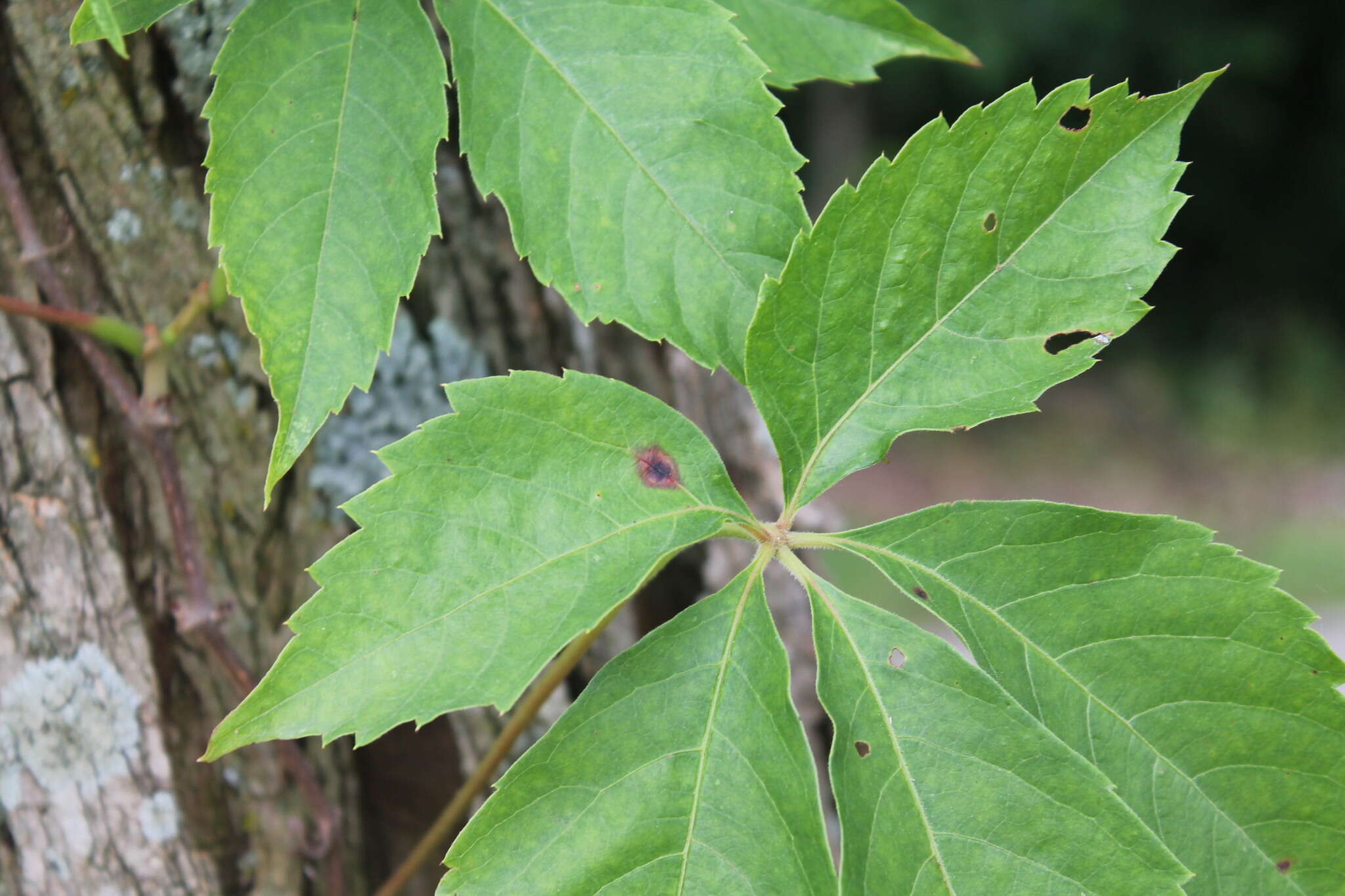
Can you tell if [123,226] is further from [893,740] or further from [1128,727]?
[1128,727]

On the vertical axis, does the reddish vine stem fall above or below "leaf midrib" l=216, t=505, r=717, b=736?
above

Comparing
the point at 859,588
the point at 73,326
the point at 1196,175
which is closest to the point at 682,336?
the point at 73,326

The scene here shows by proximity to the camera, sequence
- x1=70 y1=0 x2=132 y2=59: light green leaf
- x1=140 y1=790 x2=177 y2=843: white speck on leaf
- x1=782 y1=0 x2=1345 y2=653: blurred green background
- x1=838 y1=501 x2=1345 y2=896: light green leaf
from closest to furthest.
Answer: x1=70 y1=0 x2=132 y2=59: light green leaf, x1=838 y1=501 x2=1345 y2=896: light green leaf, x1=140 y1=790 x2=177 y2=843: white speck on leaf, x1=782 y1=0 x2=1345 y2=653: blurred green background

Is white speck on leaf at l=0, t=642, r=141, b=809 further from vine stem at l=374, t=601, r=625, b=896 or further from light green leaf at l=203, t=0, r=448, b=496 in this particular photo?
light green leaf at l=203, t=0, r=448, b=496

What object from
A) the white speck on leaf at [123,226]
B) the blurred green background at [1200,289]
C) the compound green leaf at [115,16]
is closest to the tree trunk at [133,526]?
the white speck on leaf at [123,226]

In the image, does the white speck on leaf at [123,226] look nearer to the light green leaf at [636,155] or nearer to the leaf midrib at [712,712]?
the light green leaf at [636,155]

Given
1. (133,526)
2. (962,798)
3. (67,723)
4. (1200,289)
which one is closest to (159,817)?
(67,723)

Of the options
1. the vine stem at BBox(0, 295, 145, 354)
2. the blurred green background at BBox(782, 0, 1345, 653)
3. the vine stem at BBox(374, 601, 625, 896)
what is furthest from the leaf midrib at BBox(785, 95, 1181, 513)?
the blurred green background at BBox(782, 0, 1345, 653)
